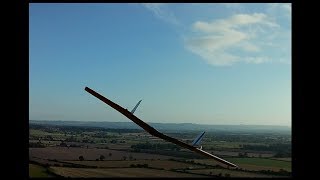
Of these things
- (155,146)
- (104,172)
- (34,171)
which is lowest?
(155,146)

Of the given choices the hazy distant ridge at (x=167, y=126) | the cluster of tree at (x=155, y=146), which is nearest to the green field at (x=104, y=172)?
the hazy distant ridge at (x=167, y=126)

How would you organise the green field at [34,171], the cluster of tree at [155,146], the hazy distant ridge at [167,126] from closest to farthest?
1. the green field at [34,171]
2. the hazy distant ridge at [167,126]
3. the cluster of tree at [155,146]

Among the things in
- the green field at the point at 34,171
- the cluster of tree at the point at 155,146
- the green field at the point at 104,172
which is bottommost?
the cluster of tree at the point at 155,146

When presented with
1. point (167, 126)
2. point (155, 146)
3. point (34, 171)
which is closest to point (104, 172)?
point (167, 126)

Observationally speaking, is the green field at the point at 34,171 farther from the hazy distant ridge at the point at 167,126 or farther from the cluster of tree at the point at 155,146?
the cluster of tree at the point at 155,146

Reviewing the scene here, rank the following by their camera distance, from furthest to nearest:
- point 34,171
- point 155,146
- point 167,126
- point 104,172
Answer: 1. point 155,146
2. point 167,126
3. point 104,172
4. point 34,171

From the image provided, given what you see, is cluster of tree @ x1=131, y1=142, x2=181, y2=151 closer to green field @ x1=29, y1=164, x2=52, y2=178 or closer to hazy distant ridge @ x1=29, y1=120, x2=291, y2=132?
hazy distant ridge @ x1=29, y1=120, x2=291, y2=132

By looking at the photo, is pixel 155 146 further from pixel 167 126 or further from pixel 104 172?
pixel 104 172

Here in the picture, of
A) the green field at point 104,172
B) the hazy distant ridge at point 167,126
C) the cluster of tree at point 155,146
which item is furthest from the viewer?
the cluster of tree at point 155,146
